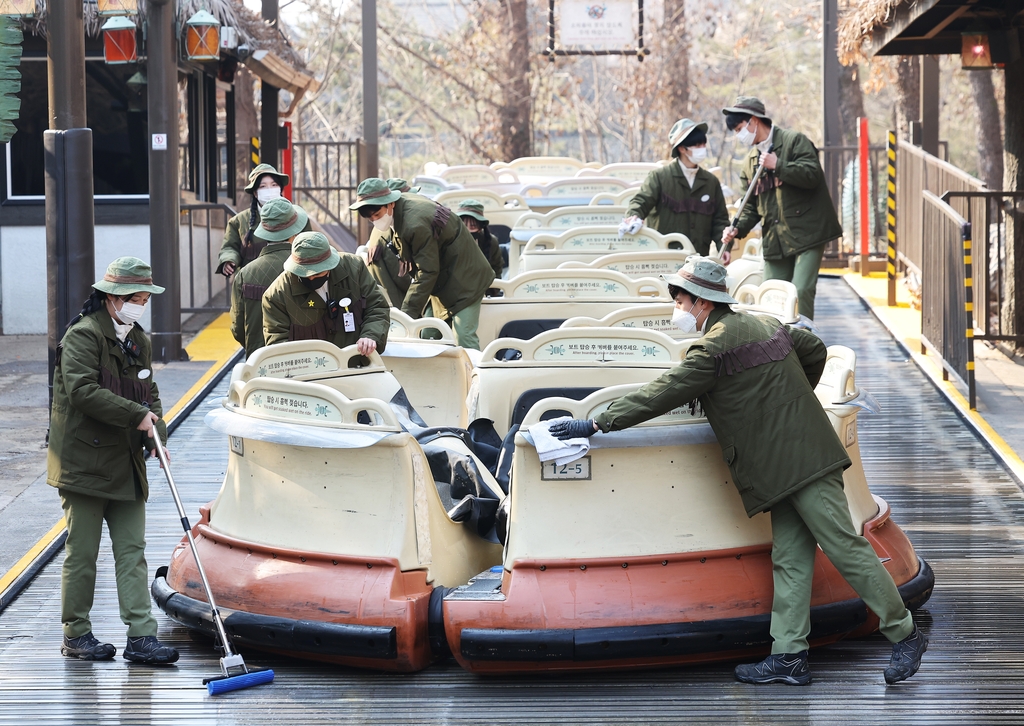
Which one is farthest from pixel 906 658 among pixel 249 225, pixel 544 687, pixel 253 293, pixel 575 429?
pixel 249 225

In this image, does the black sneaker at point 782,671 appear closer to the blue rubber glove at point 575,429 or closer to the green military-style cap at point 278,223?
the blue rubber glove at point 575,429

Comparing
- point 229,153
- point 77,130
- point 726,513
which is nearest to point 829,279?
point 229,153

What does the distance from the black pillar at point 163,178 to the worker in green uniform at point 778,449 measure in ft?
30.1

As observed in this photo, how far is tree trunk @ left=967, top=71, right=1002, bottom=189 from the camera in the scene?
21.4m

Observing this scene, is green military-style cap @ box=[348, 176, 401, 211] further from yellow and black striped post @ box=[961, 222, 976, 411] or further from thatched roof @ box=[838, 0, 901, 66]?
thatched roof @ box=[838, 0, 901, 66]

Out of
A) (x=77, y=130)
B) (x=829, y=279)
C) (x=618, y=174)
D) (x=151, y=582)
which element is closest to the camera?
(x=151, y=582)

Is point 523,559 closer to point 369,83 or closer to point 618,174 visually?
point 618,174

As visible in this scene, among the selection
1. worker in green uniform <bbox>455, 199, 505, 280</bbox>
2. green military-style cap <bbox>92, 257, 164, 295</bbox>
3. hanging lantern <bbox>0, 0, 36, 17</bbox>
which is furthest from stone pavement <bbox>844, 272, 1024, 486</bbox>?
hanging lantern <bbox>0, 0, 36, 17</bbox>

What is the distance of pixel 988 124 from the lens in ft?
70.8

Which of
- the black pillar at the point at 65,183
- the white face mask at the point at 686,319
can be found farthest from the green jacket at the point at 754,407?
the black pillar at the point at 65,183

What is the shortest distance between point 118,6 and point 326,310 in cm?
667

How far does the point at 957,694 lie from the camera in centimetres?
564

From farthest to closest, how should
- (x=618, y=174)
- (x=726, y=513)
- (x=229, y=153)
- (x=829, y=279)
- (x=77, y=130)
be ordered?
1. (x=229, y=153)
2. (x=829, y=279)
3. (x=618, y=174)
4. (x=77, y=130)
5. (x=726, y=513)

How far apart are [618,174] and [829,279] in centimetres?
349
